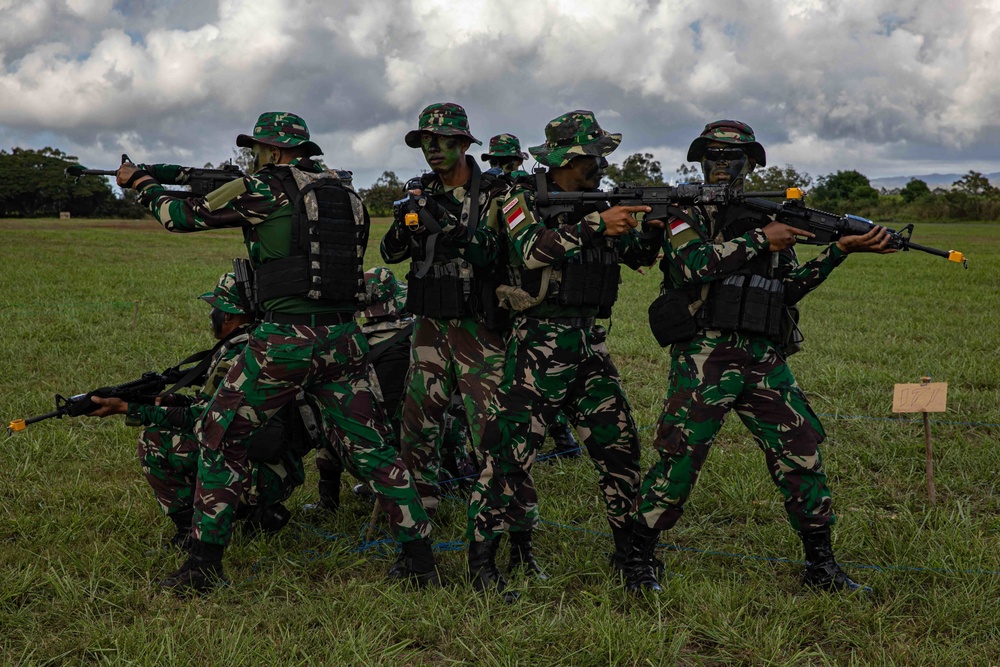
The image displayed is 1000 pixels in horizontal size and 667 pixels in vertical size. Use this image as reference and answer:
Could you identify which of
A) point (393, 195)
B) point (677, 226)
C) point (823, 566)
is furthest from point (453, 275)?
point (393, 195)

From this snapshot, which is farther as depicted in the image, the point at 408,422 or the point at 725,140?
the point at 408,422

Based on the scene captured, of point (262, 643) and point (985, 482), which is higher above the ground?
point (985, 482)

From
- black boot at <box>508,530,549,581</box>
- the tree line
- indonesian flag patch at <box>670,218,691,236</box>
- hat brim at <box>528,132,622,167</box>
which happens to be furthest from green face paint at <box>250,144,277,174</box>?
the tree line

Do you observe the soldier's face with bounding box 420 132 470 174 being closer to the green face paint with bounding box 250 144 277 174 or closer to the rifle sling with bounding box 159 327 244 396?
the green face paint with bounding box 250 144 277 174

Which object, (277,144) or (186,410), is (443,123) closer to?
(277,144)

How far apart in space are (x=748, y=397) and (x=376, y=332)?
264 centimetres

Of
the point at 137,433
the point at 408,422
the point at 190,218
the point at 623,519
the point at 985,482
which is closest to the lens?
the point at 190,218

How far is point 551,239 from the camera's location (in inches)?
162

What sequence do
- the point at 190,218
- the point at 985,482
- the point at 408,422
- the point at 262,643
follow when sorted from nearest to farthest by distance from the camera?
the point at 262,643 < the point at 190,218 < the point at 408,422 < the point at 985,482

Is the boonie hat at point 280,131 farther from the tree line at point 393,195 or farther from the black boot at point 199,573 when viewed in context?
the tree line at point 393,195

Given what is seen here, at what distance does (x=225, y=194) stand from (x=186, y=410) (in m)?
1.35

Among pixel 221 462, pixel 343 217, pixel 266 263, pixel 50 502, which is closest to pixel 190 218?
pixel 266 263

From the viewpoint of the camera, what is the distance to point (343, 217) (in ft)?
14.0

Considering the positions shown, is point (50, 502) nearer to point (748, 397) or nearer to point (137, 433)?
point (137, 433)
